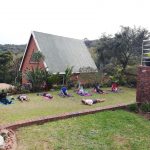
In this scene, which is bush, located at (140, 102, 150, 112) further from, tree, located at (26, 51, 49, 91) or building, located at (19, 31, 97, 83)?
building, located at (19, 31, 97, 83)

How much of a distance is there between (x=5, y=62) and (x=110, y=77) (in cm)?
1417

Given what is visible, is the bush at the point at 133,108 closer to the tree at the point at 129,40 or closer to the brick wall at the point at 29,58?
the brick wall at the point at 29,58

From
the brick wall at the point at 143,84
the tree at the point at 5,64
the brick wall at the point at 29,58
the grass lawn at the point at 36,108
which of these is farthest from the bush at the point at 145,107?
the tree at the point at 5,64

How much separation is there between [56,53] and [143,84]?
43.5 ft

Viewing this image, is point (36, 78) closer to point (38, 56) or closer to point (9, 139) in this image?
point (38, 56)

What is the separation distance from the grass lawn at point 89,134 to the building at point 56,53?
41.4 feet

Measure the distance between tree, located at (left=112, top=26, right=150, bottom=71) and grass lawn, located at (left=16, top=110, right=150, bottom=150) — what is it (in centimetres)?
1721

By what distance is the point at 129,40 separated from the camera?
2730 cm

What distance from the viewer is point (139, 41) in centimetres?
2727

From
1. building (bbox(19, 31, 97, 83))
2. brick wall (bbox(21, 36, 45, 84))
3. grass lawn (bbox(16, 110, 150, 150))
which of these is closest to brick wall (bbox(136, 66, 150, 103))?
grass lawn (bbox(16, 110, 150, 150))

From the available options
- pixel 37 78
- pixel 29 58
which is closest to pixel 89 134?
pixel 37 78

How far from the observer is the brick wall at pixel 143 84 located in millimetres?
12914

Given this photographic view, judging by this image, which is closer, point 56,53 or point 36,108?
Answer: point 36,108

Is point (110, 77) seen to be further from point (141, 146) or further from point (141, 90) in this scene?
point (141, 146)
